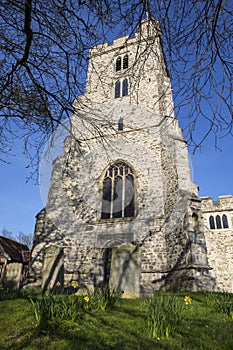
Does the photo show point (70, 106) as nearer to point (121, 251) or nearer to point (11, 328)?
point (11, 328)

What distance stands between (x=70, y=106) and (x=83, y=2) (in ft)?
4.93

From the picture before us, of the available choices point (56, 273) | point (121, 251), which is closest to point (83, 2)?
point (121, 251)

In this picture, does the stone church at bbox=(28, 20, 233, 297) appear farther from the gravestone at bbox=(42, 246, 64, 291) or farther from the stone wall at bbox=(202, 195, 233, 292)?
the stone wall at bbox=(202, 195, 233, 292)

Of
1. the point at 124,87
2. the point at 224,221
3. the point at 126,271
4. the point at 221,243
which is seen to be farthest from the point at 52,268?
the point at 224,221

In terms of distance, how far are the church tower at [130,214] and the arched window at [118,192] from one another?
5cm

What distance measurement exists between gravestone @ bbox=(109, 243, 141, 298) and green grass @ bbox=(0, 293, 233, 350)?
1.49m

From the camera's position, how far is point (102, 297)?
386 cm

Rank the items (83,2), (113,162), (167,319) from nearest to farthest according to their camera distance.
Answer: (83,2), (167,319), (113,162)

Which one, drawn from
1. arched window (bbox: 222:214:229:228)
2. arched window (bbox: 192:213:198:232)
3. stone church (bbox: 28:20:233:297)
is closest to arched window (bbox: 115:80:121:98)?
stone church (bbox: 28:20:233:297)

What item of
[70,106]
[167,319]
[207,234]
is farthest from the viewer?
[207,234]

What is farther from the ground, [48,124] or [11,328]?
[48,124]

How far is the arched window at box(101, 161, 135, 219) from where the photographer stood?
10.6 meters

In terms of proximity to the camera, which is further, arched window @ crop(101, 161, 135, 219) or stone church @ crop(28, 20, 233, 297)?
arched window @ crop(101, 161, 135, 219)

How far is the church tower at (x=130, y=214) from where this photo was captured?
738 cm
